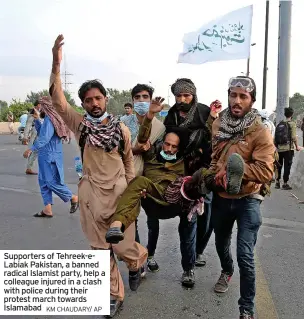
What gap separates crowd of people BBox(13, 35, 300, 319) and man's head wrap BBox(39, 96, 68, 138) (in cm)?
250

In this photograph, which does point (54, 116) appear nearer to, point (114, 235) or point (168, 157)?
point (168, 157)

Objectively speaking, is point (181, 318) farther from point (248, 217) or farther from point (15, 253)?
point (15, 253)

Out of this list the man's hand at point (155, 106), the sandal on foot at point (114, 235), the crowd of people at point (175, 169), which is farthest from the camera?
the man's hand at point (155, 106)

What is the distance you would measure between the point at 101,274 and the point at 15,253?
2.45 feet

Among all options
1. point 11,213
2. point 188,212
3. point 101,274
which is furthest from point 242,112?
point 11,213

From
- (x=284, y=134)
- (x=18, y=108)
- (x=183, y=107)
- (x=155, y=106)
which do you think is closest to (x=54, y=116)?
(x=183, y=107)

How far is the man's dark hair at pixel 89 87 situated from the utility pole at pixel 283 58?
26.2ft

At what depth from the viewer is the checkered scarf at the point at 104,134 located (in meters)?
3.36

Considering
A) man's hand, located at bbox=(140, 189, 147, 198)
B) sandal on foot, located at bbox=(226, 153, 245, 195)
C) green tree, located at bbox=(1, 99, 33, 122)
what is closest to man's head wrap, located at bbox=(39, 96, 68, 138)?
man's hand, located at bbox=(140, 189, 147, 198)

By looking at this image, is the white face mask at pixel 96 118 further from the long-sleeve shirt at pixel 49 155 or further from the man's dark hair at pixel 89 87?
the long-sleeve shirt at pixel 49 155

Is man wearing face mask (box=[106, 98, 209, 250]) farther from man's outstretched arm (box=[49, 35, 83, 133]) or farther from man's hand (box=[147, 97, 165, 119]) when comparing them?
man's outstretched arm (box=[49, 35, 83, 133])

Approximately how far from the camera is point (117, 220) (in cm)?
318

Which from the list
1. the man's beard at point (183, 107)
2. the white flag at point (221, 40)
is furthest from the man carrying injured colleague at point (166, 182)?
the white flag at point (221, 40)

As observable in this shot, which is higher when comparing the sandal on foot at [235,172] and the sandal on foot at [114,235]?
the sandal on foot at [235,172]
